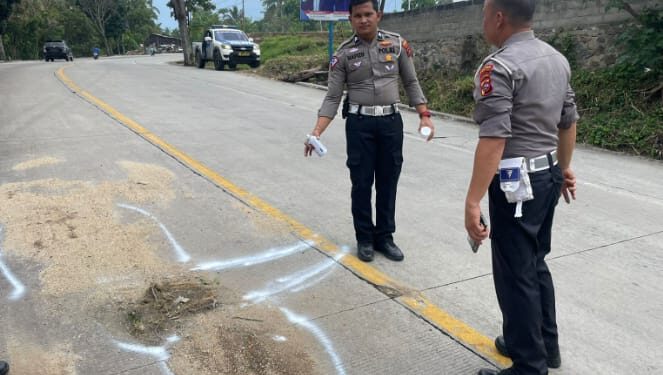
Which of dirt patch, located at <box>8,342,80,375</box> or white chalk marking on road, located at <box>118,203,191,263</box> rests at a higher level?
white chalk marking on road, located at <box>118,203,191,263</box>

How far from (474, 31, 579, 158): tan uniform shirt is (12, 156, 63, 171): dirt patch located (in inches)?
235

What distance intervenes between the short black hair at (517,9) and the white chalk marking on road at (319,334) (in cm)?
188

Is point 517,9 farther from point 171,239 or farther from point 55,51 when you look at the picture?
point 55,51

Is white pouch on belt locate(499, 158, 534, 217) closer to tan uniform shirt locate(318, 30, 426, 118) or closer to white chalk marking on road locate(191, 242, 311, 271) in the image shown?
tan uniform shirt locate(318, 30, 426, 118)

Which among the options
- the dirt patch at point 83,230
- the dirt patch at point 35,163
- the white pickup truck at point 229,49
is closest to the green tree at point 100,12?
the white pickup truck at point 229,49

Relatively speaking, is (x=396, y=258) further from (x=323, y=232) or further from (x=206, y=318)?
(x=206, y=318)

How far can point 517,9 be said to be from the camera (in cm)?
236

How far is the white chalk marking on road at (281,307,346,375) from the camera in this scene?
2904 mm

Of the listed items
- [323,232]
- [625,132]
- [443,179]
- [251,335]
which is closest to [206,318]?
[251,335]

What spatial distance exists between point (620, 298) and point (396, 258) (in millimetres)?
1527

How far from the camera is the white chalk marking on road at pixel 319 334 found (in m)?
2.90

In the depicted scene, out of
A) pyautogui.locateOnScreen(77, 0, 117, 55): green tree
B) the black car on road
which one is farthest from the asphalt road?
pyautogui.locateOnScreen(77, 0, 117, 55): green tree

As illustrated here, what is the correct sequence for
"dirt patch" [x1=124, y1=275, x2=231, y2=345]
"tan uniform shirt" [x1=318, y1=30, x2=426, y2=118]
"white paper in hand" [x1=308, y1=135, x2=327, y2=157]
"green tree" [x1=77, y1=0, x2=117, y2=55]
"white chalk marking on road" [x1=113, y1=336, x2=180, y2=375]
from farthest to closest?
"green tree" [x1=77, y1=0, x2=117, y2=55] → "tan uniform shirt" [x1=318, y1=30, x2=426, y2=118] → "white paper in hand" [x1=308, y1=135, x2=327, y2=157] → "dirt patch" [x1=124, y1=275, x2=231, y2=345] → "white chalk marking on road" [x1=113, y1=336, x2=180, y2=375]

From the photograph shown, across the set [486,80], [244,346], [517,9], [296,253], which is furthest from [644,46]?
[244,346]
